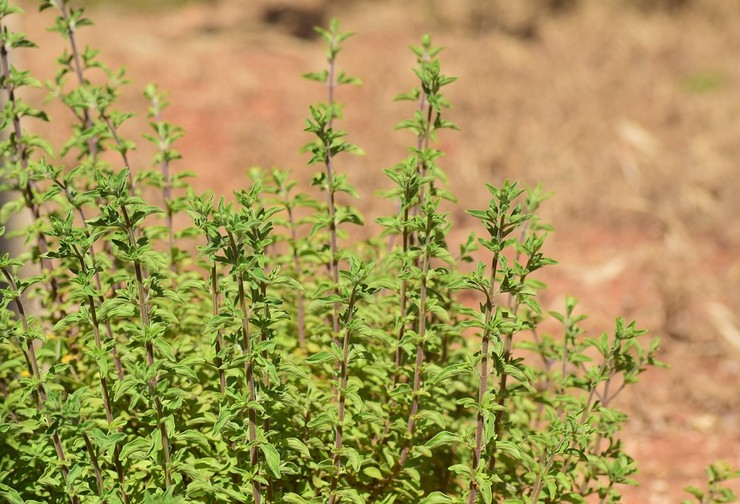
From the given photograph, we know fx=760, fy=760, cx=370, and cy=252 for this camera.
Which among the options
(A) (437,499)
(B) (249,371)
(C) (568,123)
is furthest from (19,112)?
(C) (568,123)

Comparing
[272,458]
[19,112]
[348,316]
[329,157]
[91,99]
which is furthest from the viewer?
[91,99]

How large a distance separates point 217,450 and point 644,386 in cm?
418

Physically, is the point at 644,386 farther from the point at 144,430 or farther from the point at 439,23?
the point at 439,23

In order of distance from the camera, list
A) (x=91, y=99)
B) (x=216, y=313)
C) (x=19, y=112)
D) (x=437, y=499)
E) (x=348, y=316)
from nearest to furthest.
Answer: (x=348, y=316) → (x=437, y=499) → (x=216, y=313) → (x=19, y=112) → (x=91, y=99)

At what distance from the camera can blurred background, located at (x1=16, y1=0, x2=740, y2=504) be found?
6.22m

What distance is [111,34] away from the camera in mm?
13664

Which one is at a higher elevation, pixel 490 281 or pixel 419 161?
pixel 419 161

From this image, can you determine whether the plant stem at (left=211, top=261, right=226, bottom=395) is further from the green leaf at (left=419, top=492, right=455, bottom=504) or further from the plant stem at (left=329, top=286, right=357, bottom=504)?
the green leaf at (left=419, top=492, right=455, bottom=504)

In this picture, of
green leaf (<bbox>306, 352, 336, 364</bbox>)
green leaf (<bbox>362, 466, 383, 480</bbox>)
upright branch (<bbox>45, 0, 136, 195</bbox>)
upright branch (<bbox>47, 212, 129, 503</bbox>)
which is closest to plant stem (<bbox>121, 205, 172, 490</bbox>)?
upright branch (<bbox>47, 212, 129, 503</bbox>)

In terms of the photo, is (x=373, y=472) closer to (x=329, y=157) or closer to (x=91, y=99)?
(x=329, y=157)

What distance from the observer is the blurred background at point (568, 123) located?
6.22 meters

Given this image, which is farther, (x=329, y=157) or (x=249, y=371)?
(x=329, y=157)

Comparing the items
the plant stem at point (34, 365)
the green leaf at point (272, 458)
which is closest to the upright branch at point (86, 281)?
the plant stem at point (34, 365)

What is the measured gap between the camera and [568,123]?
991 centimetres
